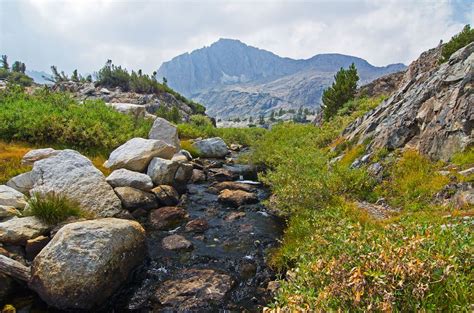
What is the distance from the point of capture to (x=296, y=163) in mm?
17391

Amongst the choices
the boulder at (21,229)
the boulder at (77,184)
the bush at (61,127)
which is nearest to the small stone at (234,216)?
the boulder at (77,184)

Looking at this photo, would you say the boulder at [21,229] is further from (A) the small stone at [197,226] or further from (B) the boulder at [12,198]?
(A) the small stone at [197,226]

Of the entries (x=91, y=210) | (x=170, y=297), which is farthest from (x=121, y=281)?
(x=91, y=210)

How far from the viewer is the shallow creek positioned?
29.8 ft

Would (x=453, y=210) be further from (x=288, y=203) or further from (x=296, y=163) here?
(x=296, y=163)

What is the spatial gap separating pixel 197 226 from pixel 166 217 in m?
1.71

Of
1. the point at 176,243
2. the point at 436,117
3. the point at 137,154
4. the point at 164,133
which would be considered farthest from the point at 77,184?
the point at 436,117

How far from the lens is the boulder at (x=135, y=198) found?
1501 cm

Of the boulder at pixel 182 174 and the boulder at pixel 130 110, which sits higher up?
the boulder at pixel 130 110

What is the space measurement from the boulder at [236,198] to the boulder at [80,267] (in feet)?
30.4

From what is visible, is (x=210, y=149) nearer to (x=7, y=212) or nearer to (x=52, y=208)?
(x=52, y=208)

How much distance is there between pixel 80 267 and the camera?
863 cm

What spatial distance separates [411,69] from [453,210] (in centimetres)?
4328

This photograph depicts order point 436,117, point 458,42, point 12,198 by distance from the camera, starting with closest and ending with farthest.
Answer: point 12,198
point 436,117
point 458,42
